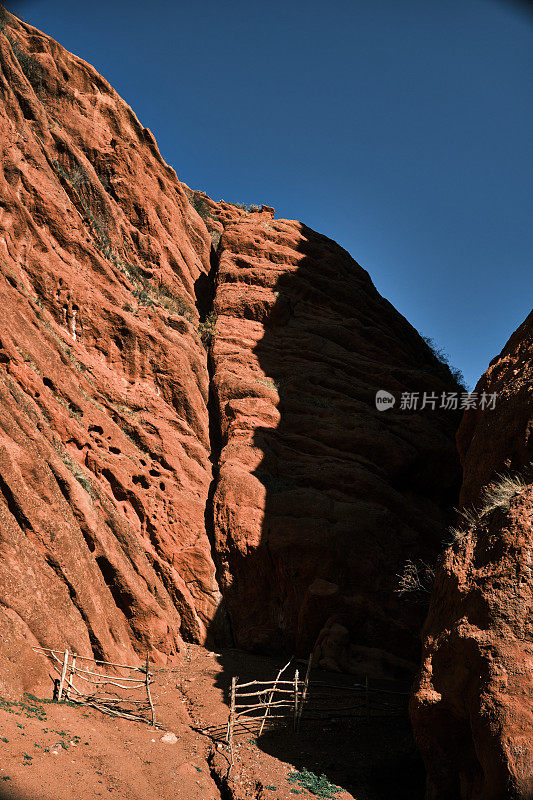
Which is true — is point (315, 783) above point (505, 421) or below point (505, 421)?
below

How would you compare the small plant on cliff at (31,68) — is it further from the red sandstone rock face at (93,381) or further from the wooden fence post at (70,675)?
the wooden fence post at (70,675)

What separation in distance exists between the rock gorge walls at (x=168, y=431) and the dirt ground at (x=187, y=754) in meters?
1.35

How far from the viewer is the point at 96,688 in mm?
10758

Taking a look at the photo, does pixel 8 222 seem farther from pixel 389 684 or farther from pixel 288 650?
pixel 389 684

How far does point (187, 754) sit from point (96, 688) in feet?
7.70

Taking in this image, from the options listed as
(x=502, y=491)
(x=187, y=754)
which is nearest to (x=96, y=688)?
(x=187, y=754)

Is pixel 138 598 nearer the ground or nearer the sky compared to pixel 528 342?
nearer the ground

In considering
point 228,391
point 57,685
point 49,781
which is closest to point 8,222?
point 228,391

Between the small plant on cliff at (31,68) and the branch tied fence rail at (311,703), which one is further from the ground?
the small plant on cliff at (31,68)

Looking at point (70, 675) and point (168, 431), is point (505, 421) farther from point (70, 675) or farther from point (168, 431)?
point (168, 431)

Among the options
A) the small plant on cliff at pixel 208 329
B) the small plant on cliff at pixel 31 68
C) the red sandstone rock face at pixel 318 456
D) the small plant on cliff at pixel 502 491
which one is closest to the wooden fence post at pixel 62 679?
the red sandstone rock face at pixel 318 456

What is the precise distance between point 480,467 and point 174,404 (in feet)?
39.6

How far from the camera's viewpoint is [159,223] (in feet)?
83.0

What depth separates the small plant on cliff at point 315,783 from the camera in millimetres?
8797
